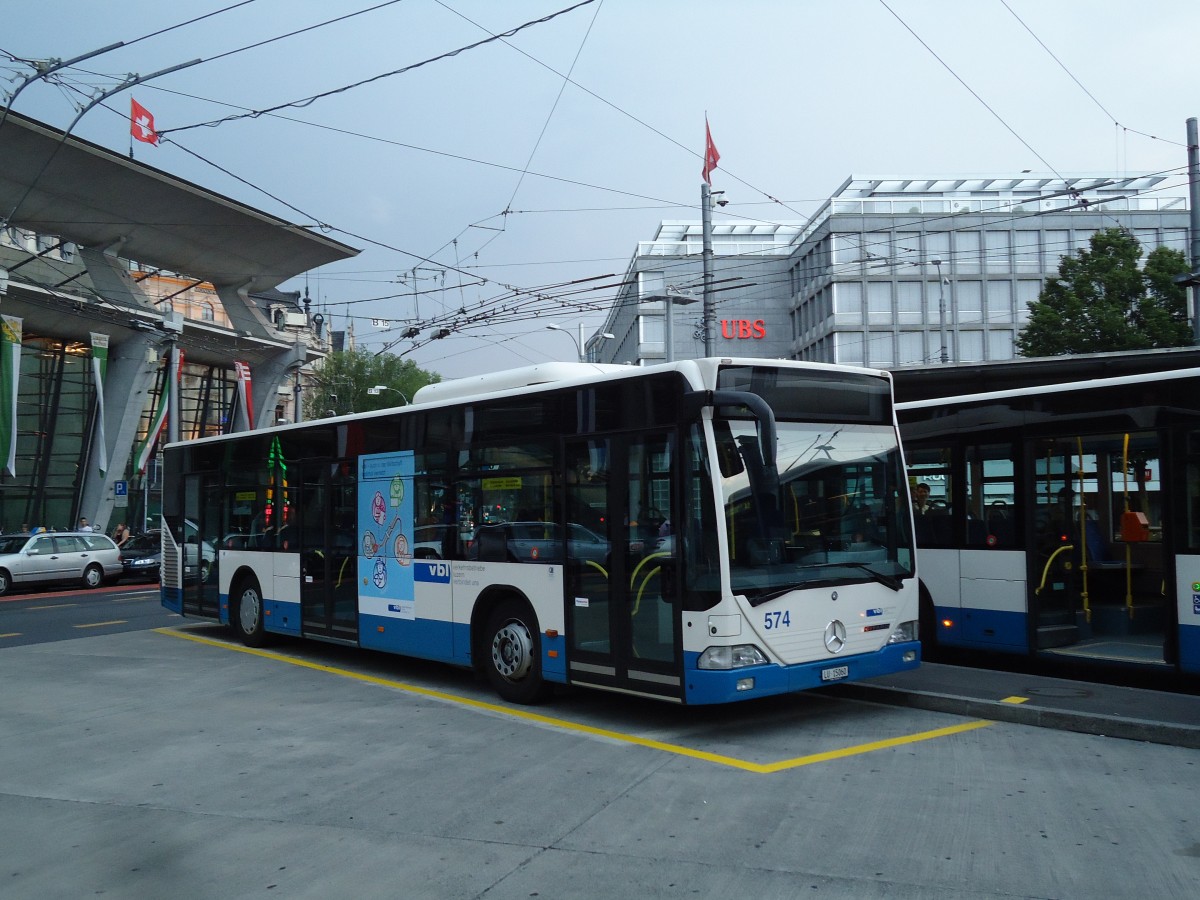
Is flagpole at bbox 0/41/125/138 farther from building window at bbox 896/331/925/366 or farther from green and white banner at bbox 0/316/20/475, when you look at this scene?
building window at bbox 896/331/925/366

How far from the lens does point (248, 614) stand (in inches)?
604

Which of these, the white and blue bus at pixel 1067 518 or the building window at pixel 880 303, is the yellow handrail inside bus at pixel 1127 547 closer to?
the white and blue bus at pixel 1067 518

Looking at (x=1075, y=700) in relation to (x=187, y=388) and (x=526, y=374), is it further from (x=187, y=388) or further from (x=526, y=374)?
(x=187, y=388)

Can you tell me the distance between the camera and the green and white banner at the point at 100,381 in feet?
125

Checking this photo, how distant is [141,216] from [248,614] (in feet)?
85.3

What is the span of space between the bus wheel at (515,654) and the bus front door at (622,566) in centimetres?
66

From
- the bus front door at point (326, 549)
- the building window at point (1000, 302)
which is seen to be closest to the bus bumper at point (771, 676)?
the bus front door at point (326, 549)

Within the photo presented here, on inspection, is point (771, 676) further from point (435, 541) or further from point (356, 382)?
point (356, 382)

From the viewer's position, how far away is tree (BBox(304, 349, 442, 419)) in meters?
67.0

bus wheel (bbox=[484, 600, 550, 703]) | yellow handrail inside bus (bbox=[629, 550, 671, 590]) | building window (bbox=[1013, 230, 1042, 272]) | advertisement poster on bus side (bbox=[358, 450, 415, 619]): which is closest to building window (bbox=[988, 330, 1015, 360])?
building window (bbox=[1013, 230, 1042, 272])

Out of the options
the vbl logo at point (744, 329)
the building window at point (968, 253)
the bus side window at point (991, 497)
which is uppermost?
the building window at point (968, 253)

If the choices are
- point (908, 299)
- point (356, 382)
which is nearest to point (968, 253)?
point (908, 299)

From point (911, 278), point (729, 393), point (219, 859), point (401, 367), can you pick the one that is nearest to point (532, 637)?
point (729, 393)

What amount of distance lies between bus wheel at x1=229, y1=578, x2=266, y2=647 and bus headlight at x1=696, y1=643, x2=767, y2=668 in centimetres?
859
